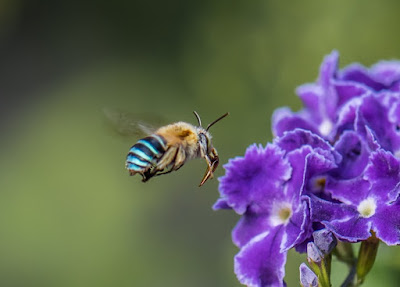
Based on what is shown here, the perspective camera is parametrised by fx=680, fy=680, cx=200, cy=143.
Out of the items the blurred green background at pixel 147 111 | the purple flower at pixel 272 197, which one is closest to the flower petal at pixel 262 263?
the purple flower at pixel 272 197

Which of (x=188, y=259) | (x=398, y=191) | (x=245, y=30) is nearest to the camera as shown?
(x=398, y=191)

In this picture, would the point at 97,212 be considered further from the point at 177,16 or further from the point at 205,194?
the point at 177,16

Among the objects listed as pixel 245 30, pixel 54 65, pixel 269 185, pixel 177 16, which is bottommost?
pixel 269 185

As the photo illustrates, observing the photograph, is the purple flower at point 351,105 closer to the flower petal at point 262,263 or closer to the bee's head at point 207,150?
the bee's head at point 207,150

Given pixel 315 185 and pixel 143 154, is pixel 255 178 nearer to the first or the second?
pixel 315 185

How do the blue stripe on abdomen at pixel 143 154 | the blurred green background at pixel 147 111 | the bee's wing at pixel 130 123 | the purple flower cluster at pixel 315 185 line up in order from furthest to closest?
the blurred green background at pixel 147 111 → the bee's wing at pixel 130 123 → the blue stripe on abdomen at pixel 143 154 → the purple flower cluster at pixel 315 185

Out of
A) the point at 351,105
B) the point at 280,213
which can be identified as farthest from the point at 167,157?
the point at 351,105

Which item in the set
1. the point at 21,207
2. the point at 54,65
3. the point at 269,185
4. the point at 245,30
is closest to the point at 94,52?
the point at 54,65

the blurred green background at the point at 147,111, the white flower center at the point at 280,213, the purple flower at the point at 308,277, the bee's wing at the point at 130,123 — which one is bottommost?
the purple flower at the point at 308,277
